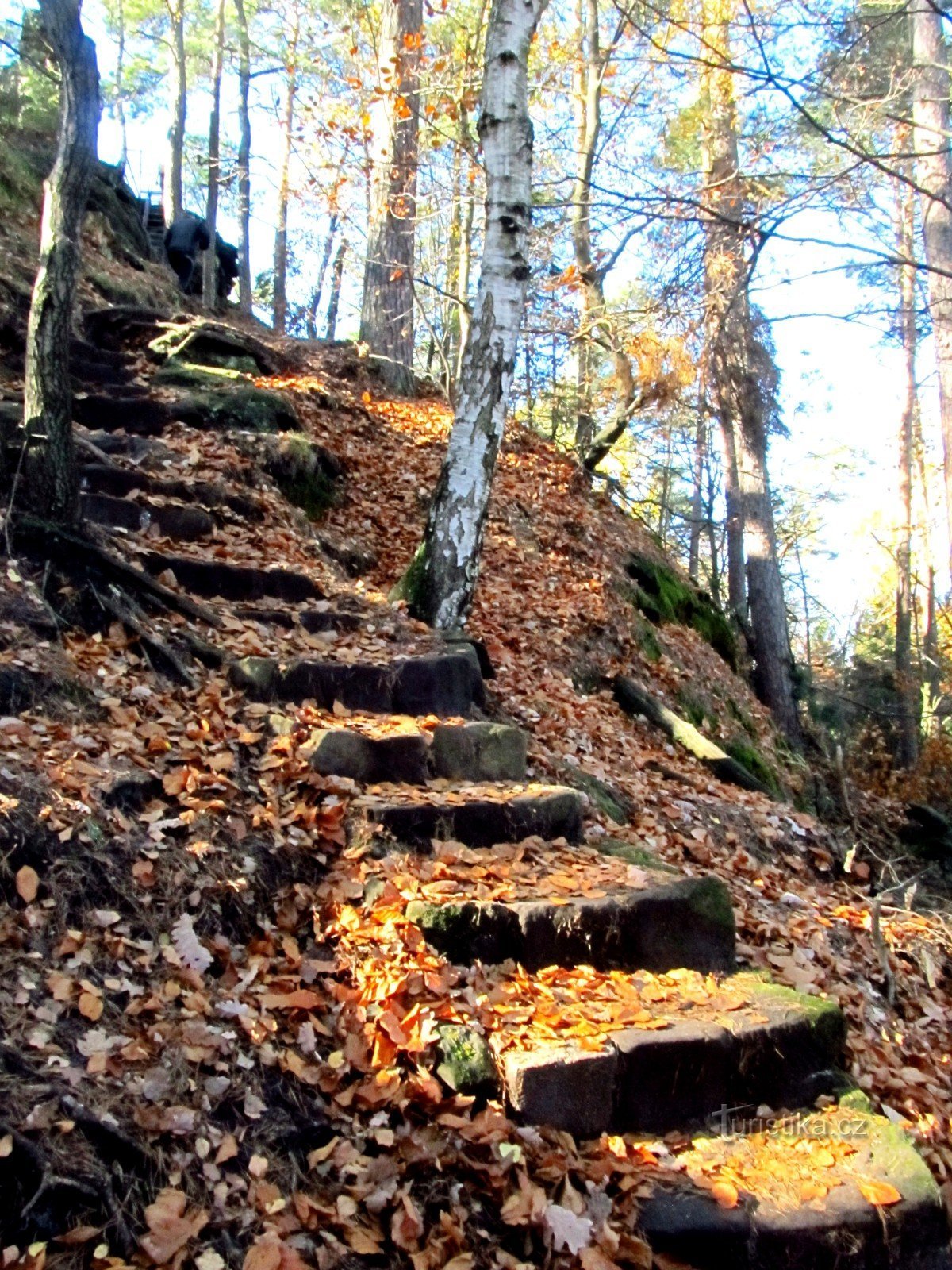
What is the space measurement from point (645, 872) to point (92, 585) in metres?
3.19

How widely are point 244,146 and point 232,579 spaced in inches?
705

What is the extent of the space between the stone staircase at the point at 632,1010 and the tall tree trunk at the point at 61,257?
1.45 metres

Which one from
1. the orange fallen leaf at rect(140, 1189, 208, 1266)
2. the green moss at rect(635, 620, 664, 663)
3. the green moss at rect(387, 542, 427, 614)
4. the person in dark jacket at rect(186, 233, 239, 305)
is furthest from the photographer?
the person in dark jacket at rect(186, 233, 239, 305)

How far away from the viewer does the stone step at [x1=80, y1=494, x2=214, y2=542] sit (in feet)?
20.8

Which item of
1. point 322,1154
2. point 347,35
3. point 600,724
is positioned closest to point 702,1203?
point 322,1154

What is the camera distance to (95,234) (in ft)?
43.8

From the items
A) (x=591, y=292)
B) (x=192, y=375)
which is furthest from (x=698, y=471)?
(x=192, y=375)

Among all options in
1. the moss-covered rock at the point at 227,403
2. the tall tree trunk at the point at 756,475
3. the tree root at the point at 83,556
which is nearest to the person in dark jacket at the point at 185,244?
the tall tree trunk at the point at 756,475

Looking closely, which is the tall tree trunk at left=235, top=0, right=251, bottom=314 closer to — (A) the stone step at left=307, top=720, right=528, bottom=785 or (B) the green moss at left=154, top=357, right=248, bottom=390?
(B) the green moss at left=154, top=357, right=248, bottom=390

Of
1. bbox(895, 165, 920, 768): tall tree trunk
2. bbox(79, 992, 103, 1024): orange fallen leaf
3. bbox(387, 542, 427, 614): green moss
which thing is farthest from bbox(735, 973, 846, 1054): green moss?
bbox(895, 165, 920, 768): tall tree trunk

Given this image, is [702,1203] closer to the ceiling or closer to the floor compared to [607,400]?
closer to the floor

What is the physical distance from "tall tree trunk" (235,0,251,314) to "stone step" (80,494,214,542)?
494 inches

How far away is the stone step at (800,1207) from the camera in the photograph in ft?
10.0

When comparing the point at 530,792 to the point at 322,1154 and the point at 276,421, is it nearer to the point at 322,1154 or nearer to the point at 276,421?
the point at 322,1154
